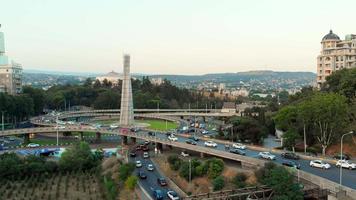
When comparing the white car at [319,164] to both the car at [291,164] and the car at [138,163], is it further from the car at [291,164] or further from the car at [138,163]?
the car at [138,163]

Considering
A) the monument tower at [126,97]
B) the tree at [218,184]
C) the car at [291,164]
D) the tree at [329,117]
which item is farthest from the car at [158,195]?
the monument tower at [126,97]

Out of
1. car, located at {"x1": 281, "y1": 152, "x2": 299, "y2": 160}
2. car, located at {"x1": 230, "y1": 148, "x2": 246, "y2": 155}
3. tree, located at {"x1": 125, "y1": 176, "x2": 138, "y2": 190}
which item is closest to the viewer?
tree, located at {"x1": 125, "y1": 176, "x2": 138, "y2": 190}

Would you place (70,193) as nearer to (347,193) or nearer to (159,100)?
(347,193)

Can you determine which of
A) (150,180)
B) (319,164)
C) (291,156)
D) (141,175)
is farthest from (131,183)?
(319,164)

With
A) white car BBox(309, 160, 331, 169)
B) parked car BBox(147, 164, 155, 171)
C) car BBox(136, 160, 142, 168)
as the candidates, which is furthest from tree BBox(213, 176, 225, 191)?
car BBox(136, 160, 142, 168)

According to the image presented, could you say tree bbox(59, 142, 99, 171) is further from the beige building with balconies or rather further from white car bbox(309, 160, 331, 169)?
the beige building with balconies

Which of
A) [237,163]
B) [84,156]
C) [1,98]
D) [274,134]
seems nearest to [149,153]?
[84,156]
